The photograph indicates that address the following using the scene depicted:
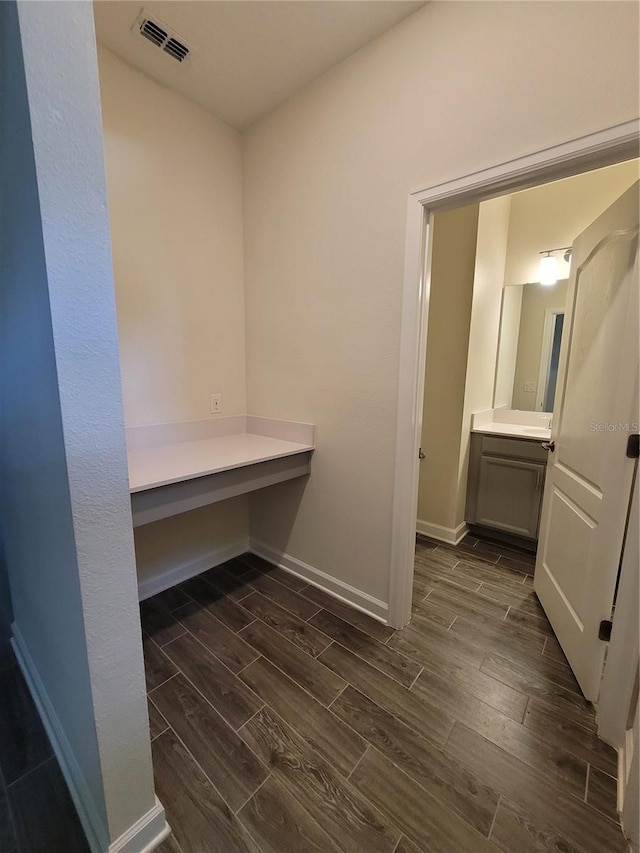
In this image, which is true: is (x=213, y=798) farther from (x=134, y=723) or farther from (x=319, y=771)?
(x=134, y=723)

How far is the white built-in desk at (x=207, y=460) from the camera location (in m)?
1.44

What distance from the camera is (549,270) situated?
2.63 m

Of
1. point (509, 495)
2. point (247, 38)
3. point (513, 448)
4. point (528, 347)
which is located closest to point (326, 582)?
point (509, 495)

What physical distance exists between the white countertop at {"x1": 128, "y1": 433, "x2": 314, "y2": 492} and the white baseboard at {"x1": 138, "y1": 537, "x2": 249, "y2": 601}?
2.58 ft

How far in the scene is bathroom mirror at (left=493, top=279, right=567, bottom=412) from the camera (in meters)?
2.69

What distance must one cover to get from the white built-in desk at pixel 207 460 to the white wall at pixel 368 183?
0.15 metres

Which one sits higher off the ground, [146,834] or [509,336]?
[509,336]

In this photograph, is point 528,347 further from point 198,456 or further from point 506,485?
point 198,456

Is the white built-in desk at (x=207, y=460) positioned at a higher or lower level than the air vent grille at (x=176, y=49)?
lower

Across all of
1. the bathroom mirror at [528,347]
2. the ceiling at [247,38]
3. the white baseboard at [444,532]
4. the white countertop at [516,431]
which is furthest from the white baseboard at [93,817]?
the bathroom mirror at [528,347]

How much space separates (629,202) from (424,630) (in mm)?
2066

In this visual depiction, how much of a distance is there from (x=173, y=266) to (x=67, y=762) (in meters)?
2.17

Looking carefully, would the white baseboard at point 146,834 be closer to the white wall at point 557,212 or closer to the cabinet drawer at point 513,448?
the cabinet drawer at point 513,448

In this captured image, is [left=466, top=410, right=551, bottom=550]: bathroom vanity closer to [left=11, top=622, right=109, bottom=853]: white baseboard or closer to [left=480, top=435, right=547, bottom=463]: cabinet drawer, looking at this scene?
[left=480, top=435, right=547, bottom=463]: cabinet drawer
